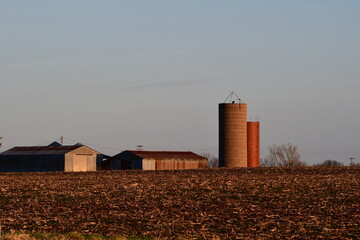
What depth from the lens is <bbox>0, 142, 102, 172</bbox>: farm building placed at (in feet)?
307

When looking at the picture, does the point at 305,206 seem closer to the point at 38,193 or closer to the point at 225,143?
the point at 38,193

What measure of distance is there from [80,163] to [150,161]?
9748 mm

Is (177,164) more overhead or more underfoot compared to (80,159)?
more underfoot

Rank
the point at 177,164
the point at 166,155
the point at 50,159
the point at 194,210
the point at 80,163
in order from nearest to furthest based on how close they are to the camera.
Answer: the point at 194,210 < the point at 50,159 < the point at 80,163 < the point at 177,164 < the point at 166,155

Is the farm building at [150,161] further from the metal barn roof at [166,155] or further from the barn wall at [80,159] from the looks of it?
the barn wall at [80,159]

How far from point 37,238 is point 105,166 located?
80.9m

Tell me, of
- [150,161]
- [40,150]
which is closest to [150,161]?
[150,161]

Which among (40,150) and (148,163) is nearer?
(40,150)

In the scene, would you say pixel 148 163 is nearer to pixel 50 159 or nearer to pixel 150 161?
pixel 150 161

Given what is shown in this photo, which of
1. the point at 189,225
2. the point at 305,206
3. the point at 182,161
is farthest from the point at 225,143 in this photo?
the point at 189,225

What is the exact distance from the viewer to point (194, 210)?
1227 inches

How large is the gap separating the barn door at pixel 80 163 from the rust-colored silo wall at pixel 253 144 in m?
22.4

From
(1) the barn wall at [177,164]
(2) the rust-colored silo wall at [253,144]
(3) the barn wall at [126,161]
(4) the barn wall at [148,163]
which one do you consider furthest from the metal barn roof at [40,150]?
(2) the rust-colored silo wall at [253,144]

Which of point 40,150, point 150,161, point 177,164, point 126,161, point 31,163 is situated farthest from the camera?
point 177,164
